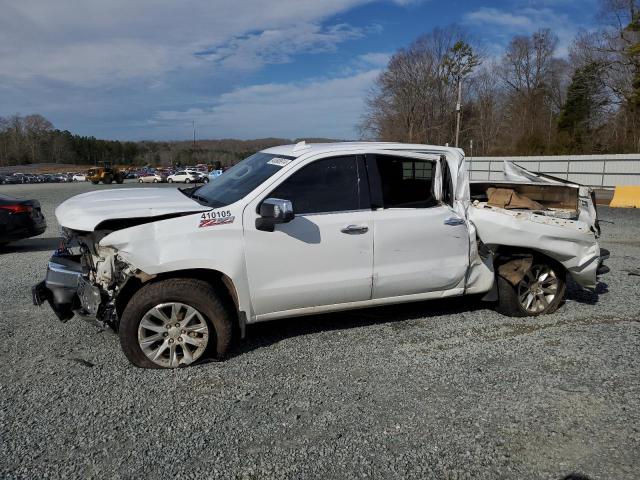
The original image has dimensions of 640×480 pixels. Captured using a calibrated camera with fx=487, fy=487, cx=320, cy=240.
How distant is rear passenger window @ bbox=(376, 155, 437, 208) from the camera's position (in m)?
4.45

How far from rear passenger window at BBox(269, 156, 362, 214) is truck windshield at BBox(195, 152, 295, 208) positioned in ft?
0.67

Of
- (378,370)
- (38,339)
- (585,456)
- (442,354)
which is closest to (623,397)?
(585,456)

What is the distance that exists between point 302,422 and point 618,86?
45.8m

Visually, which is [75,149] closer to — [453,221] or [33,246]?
[33,246]

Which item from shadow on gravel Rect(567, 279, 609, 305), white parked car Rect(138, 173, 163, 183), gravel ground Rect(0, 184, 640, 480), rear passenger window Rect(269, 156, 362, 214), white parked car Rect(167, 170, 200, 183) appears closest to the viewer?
gravel ground Rect(0, 184, 640, 480)

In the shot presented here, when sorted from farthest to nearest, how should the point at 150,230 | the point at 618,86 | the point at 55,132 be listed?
1. the point at 55,132
2. the point at 618,86
3. the point at 150,230

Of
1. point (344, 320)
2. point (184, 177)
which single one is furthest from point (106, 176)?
point (344, 320)

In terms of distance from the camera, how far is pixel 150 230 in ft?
12.3

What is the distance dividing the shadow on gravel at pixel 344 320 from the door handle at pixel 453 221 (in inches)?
45.1

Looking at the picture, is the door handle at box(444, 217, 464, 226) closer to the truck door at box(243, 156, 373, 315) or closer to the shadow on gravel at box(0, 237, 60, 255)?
the truck door at box(243, 156, 373, 315)

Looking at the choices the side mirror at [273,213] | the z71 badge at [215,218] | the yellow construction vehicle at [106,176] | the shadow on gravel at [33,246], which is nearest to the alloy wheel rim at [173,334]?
the z71 badge at [215,218]

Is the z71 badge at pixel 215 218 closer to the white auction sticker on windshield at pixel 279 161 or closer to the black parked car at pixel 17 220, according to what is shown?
the white auction sticker on windshield at pixel 279 161

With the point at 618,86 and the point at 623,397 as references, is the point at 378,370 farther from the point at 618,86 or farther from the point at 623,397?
the point at 618,86

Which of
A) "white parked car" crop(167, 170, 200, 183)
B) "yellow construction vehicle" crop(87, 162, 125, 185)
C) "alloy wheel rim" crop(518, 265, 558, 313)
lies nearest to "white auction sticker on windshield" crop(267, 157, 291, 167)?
"alloy wheel rim" crop(518, 265, 558, 313)
